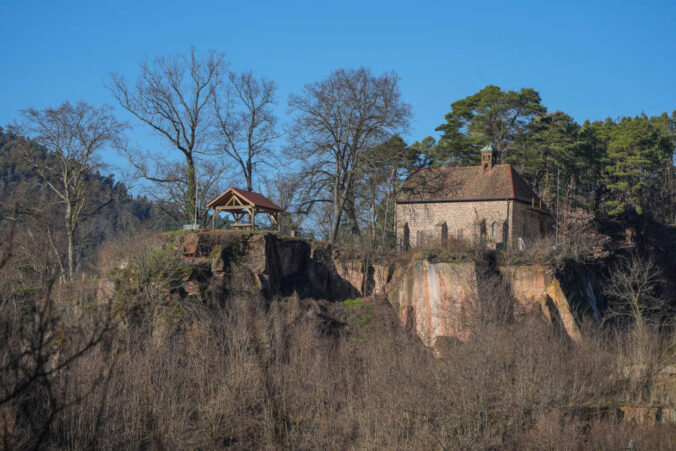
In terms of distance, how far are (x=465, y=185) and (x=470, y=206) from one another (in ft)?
5.45

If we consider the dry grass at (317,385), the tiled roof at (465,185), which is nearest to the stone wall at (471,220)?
the tiled roof at (465,185)

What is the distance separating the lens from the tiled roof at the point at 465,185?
39031 millimetres

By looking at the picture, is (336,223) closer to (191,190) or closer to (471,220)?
(471,220)

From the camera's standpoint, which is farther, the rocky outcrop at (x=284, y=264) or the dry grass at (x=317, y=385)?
the rocky outcrop at (x=284, y=264)

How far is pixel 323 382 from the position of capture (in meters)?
19.4

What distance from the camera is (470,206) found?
39.2 m

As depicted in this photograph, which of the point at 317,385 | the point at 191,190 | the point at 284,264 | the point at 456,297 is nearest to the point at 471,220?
the point at 456,297

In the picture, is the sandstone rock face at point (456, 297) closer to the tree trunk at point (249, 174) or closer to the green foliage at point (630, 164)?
the tree trunk at point (249, 174)

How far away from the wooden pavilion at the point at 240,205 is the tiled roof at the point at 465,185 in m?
11.3

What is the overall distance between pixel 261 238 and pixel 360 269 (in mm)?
5946

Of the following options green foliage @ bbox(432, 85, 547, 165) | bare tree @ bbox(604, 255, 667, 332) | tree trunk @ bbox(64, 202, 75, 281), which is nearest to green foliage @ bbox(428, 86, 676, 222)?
green foliage @ bbox(432, 85, 547, 165)

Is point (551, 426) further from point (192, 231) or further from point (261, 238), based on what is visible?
point (192, 231)

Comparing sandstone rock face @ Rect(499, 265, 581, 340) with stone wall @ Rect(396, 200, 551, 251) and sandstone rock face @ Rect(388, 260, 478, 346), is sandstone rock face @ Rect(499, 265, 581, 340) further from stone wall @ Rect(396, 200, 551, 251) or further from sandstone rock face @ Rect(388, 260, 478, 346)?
stone wall @ Rect(396, 200, 551, 251)

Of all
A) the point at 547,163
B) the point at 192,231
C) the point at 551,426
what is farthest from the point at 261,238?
the point at 547,163
